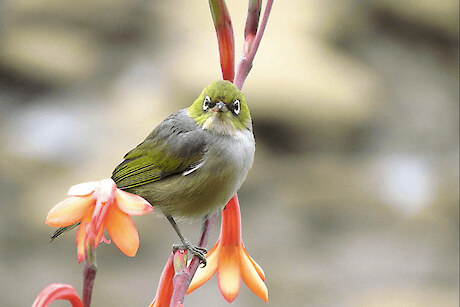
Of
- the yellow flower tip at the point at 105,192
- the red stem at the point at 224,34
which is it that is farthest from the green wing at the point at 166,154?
the yellow flower tip at the point at 105,192

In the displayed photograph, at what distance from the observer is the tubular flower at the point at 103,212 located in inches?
27.2

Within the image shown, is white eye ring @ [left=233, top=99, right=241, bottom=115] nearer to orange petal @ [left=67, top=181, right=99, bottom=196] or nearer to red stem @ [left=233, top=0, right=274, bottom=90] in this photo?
red stem @ [left=233, top=0, right=274, bottom=90]

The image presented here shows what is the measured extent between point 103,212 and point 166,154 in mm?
582

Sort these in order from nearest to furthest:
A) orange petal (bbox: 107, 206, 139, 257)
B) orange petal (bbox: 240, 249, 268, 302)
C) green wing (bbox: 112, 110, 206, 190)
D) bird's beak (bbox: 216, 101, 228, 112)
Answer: orange petal (bbox: 107, 206, 139, 257)
orange petal (bbox: 240, 249, 268, 302)
bird's beak (bbox: 216, 101, 228, 112)
green wing (bbox: 112, 110, 206, 190)

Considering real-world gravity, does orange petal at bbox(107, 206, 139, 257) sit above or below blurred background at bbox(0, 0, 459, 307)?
above

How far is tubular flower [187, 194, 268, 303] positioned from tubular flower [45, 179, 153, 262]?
324 millimetres

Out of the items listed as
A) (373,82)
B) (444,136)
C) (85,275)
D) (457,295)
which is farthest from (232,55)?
(444,136)

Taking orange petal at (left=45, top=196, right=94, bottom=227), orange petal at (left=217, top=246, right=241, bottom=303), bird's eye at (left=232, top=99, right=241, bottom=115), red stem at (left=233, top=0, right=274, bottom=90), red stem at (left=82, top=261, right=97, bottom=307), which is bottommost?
orange petal at (left=217, top=246, right=241, bottom=303)

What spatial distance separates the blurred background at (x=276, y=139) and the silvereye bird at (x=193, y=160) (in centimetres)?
296

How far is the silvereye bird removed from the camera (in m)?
1.17

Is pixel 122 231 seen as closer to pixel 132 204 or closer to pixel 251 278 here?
pixel 132 204

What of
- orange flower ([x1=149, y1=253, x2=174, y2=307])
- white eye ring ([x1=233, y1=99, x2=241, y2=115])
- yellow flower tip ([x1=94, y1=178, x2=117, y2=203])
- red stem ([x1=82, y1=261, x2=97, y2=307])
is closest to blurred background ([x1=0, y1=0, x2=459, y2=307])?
white eye ring ([x1=233, y1=99, x2=241, y2=115])

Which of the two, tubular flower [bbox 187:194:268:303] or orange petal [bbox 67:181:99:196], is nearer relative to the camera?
orange petal [bbox 67:181:99:196]

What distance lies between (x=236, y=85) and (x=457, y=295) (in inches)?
157
